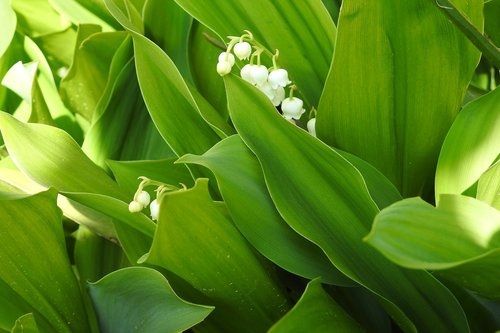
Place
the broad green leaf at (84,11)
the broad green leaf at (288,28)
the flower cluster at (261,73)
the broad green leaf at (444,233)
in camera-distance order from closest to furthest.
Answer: the broad green leaf at (444,233) → the flower cluster at (261,73) → the broad green leaf at (288,28) → the broad green leaf at (84,11)

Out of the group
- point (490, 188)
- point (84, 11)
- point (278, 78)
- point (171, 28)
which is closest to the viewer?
point (490, 188)

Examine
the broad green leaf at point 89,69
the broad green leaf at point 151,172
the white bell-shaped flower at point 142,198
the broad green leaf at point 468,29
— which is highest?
the broad green leaf at point 468,29

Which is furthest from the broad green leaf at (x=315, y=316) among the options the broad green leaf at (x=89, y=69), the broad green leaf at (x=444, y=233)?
the broad green leaf at (x=89, y=69)

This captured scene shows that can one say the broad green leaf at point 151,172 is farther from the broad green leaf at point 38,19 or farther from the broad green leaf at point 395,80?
the broad green leaf at point 38,19

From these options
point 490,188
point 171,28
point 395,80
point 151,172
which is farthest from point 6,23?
point 490,188

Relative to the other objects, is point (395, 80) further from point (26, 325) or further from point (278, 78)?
point (26, 325)

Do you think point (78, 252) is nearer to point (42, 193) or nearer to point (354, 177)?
point (42, 193)

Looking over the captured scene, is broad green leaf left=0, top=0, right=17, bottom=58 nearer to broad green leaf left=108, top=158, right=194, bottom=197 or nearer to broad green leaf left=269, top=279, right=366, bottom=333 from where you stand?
broad green leaf left=108, top=158, right=194, bottom=197
